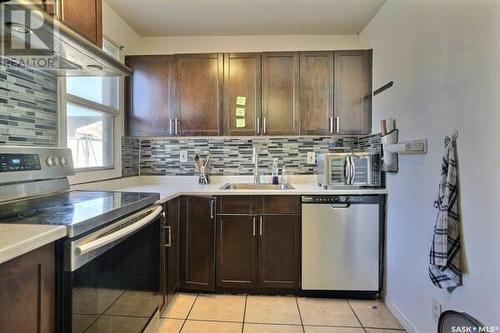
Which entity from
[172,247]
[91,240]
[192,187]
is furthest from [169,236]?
[91,240]

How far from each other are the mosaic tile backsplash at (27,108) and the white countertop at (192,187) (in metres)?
0.43

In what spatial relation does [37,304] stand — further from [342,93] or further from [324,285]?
[342,93]

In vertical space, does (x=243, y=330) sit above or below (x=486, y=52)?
below

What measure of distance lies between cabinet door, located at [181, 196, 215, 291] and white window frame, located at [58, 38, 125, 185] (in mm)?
707

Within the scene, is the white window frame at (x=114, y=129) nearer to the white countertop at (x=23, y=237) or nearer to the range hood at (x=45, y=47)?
the range hood at (x=45, y=47)

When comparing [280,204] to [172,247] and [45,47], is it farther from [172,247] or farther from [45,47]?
[45,47]

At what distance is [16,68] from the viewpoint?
65.1 inches

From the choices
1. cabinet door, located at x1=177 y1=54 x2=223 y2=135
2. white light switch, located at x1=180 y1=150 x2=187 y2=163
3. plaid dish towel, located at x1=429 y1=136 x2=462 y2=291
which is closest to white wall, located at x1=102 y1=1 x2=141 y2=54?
cabinet door, located at x1=177 y1=54 x2=223 y2=135

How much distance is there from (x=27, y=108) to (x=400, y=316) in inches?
104

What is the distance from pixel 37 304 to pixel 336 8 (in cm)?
260

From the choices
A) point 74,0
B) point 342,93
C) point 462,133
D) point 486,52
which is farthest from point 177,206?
point 486,52

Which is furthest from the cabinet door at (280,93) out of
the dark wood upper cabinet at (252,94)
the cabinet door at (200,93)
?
the cabinet door at (200,93)

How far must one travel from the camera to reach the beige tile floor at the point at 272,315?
79.4 inches

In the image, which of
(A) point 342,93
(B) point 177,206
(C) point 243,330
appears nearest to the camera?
(C) point 243,330
